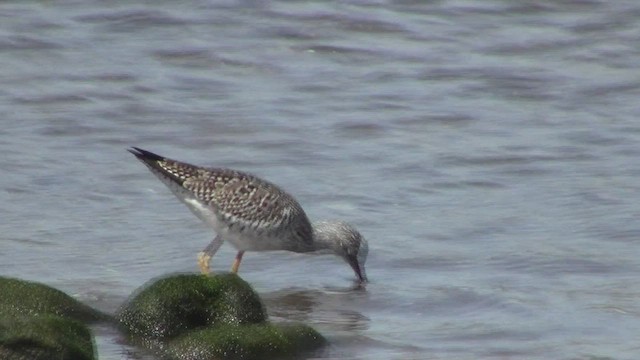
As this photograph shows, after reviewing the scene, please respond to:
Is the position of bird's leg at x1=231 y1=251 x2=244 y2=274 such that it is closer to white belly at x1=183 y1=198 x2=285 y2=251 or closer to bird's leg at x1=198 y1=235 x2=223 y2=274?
white belly at x1=183 y1=198 x2=285 y2=251

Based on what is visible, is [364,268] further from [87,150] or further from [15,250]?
[87,150]

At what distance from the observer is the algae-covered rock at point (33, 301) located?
7.35m

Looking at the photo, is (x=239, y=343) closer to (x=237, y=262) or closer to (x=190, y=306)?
(x=190, y=306)

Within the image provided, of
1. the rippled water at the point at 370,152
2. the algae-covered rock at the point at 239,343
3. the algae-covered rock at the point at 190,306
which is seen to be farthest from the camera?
the rippled water at the point at 370,152

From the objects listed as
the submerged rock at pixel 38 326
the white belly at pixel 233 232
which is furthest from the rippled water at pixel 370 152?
the submerged rock at pixel 38 326

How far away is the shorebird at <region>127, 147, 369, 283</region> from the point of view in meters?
9.56

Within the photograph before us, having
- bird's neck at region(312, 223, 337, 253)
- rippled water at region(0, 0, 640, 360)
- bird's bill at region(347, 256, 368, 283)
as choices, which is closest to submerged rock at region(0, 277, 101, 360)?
rippled water at region(0, 0, 640, 360)

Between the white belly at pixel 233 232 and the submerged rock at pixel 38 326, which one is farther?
the white belly at pixel 233 232

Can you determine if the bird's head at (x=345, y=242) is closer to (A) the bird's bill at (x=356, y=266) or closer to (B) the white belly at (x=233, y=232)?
(A) the bird's bill at (x=356, y=266)

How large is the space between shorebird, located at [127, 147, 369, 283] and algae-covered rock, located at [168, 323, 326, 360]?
6.61 feet

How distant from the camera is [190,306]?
7555 mm

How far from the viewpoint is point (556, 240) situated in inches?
396

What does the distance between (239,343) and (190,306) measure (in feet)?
1.55

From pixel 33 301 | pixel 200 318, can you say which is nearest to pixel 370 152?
pixel 200 318
